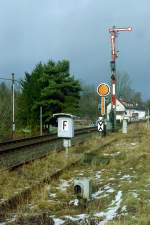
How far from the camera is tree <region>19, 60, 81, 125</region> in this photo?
42.1 metres

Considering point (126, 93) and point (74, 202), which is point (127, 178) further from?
point (126, 93)

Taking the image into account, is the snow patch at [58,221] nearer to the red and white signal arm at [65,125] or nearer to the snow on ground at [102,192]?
the snow on ground at [102,192]

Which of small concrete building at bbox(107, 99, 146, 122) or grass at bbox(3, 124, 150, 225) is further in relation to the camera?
small concrete building at bbox(107, 99, 146, 122)

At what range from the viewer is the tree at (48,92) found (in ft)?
138

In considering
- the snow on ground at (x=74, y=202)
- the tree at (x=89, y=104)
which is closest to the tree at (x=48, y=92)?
the snow on ground at (x=74, y=202)

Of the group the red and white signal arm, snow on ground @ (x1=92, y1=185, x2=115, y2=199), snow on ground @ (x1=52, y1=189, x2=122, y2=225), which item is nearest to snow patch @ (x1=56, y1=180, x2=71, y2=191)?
snow on ground @ (x1=92, y1=185, x2=115, y2=199)

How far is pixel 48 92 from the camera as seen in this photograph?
4197cm

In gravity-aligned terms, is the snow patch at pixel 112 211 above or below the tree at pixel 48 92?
below

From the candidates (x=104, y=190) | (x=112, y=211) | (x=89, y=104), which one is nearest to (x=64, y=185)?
(x=104, y=190)

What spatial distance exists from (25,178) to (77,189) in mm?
3172

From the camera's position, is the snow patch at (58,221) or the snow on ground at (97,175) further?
the snow on ground at (97,175)

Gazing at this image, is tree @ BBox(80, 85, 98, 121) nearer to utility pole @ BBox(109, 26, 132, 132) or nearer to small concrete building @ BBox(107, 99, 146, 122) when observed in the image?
small concrete building @ BBox(107, 99, 146, 122)

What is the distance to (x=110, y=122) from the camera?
36281 mm

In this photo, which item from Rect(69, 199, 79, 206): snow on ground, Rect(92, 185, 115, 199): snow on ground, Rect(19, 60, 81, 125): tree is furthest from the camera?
Rect(19, 60, 81, 125): tree
